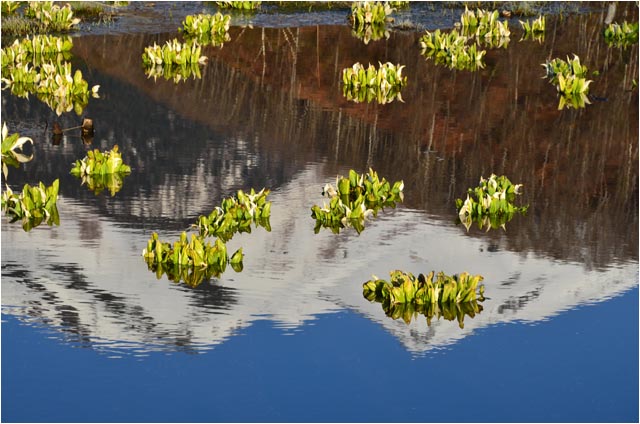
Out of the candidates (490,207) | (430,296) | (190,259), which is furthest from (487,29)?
(430,296)

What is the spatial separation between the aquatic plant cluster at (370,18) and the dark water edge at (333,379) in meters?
16.8

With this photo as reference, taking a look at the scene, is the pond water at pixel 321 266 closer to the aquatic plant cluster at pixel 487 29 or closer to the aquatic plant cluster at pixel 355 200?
the aquatic plant cluster at pixel 355 200

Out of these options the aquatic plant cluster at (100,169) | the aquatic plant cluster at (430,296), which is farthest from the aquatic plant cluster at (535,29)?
the aquatic plant cluster at (430,296)

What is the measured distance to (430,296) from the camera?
8.67 m

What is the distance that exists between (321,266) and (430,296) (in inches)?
52.9

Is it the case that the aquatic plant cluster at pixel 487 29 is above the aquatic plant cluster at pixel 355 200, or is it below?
above

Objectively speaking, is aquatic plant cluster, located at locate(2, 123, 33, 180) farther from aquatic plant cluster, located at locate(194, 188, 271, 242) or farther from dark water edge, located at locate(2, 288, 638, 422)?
dark water edge, located at locate(2, 288, 638, 422)

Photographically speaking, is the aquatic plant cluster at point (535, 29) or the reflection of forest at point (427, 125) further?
the aquatic plant cluster at point (535, 29)

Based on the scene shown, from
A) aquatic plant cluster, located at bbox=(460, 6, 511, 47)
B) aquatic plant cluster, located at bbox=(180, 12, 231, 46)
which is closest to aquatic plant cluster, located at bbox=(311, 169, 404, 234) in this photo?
aquatic plant cluster, located at bbox=(180, 12, 231, 46)

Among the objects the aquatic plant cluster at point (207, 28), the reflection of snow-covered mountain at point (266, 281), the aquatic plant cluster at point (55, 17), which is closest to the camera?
the reflection of snow-covered mountain at point (266, 281)

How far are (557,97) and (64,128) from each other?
757 centimetres

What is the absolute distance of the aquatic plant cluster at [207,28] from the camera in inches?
917

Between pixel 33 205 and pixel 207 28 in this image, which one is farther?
pixel 207 28

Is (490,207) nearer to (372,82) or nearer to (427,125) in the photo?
(427,125)
